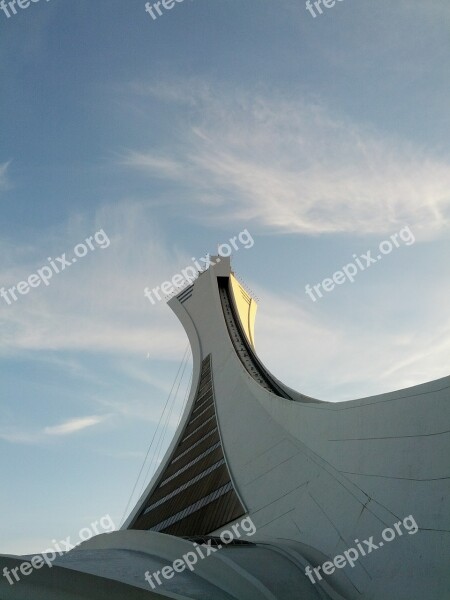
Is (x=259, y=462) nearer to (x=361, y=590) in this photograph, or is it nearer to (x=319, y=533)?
(x=319, y=533)

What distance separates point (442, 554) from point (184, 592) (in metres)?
3.52

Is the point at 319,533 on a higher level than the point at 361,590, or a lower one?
higher

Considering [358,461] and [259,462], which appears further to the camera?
[259,462]

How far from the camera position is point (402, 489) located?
26.1ft

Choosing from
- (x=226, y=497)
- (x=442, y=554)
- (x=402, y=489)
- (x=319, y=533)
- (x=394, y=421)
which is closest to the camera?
(x=442, y=554)

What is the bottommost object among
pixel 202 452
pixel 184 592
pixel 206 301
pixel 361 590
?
pixel 361 590

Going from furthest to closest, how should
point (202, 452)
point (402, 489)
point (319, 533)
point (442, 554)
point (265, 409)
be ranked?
point (202, 452)
point (265, 409)
point (319, 533)
point (402, 489)
point (442, 554)

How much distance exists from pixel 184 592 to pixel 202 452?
11002 mm

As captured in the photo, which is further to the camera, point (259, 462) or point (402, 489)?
point (259, 462)

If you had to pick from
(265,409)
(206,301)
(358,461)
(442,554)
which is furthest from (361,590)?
(206,301)

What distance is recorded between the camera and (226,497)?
13789mm

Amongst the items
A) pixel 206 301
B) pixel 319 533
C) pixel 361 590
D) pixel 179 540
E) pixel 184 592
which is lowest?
pixel 361 590

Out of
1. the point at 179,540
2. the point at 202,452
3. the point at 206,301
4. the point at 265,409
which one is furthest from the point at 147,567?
the point at 206,301

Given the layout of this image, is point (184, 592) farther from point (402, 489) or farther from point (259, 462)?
point (259, 462)
